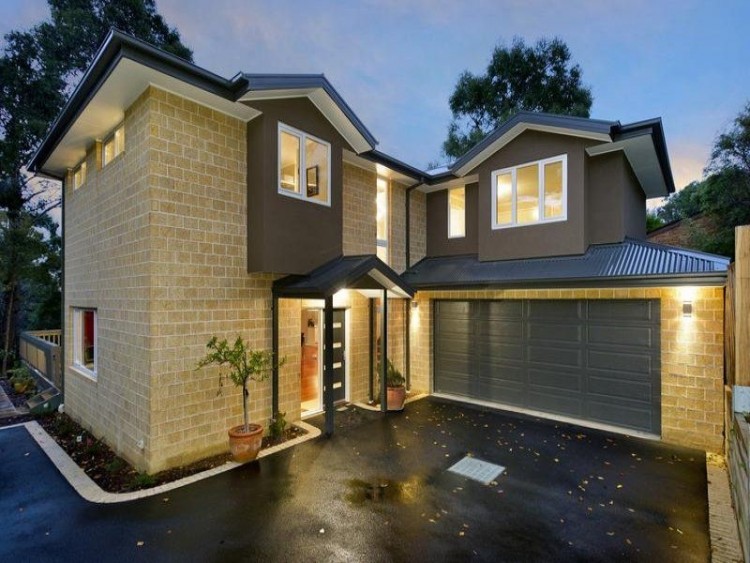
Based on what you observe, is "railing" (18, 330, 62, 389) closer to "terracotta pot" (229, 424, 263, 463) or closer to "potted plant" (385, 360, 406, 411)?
"terracotta pot" (229, 424, 263, 463)

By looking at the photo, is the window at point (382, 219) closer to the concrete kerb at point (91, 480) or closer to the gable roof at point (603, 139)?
the gable roof at point (603, 139)

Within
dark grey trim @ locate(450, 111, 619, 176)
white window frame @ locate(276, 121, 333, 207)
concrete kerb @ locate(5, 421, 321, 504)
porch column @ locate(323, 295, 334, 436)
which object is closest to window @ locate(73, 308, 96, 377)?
concrete kerb @ locate(5, 421, 321, 504)

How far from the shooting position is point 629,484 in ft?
17.3

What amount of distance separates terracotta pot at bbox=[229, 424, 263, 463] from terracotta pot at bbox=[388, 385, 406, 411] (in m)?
3.31

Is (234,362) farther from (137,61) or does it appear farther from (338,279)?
(137,61)

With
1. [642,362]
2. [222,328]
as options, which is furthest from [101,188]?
[642,362]

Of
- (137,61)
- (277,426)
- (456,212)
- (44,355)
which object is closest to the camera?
(137,61)

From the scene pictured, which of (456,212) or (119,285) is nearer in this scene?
(119,285)

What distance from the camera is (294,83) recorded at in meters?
6.43

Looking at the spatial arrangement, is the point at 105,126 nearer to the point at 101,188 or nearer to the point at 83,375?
the point at 101,188

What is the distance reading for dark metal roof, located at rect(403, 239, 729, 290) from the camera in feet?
20.4

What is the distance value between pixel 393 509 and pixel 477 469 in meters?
1.76

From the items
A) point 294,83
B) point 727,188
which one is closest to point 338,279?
point 294,83

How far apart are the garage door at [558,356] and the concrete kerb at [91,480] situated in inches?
168
